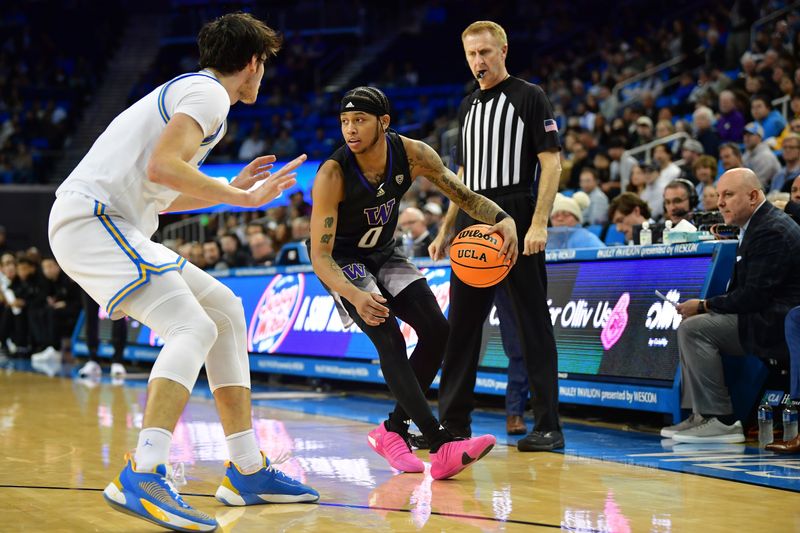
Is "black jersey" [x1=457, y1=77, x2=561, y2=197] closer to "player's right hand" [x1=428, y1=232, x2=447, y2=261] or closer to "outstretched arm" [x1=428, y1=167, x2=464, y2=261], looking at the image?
"outstretched arm" [x1=428, y1=167, x2=464, y2=261]

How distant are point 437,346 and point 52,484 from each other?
83.5 inches

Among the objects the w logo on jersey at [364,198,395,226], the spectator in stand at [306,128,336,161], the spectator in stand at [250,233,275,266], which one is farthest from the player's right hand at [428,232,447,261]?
the spectator in stand at [306,128,336,161]

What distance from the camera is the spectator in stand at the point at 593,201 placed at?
12562 mm

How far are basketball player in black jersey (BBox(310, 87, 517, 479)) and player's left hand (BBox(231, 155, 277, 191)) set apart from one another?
62 centimetres

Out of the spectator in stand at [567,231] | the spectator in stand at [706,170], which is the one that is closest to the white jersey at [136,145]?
the spectator in stand at [567,231]

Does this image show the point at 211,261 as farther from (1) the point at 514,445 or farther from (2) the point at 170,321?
(2) the point at 170,321

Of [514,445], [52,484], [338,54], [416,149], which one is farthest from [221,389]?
[338,54]

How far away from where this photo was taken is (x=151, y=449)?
3.97 metres

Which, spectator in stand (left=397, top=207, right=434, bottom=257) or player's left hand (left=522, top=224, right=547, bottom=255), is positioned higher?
spectator in stand (left=397, top=207, right=434, bottom=257)

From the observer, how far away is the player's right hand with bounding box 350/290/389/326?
5059 mm

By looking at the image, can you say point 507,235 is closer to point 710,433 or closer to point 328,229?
point 328,229

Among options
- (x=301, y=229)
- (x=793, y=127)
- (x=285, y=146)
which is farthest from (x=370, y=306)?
(x=285, y=146)

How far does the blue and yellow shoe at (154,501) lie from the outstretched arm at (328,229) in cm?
154

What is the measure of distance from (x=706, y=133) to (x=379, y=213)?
9.08 metres
